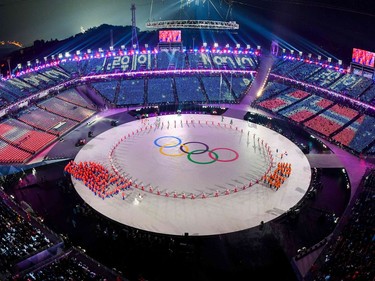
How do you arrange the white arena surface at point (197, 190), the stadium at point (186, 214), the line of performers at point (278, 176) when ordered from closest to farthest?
the stadium at point (186, 214), the white arena surface at point (197, 190), the line of performers at point (278, 176)

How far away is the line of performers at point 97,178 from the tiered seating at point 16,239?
9.90 meters

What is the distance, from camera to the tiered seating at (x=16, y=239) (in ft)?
87.8

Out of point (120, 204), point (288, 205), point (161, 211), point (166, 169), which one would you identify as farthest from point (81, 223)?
point (288, 205)

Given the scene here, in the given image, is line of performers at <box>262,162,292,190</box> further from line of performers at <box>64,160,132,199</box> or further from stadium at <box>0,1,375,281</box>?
line of performers at <box>64,160,132,199</box>

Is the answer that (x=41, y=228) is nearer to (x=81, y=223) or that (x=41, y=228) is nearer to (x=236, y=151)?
(x=81, y=223)

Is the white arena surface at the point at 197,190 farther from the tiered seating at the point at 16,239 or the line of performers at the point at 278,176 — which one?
the tiered seating at the point at 16,239

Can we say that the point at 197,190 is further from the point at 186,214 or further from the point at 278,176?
the point at 278,176

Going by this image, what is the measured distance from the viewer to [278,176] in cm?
4281

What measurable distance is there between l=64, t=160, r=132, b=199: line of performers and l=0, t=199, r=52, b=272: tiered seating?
990 cm

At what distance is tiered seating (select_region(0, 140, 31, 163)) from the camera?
46500mm

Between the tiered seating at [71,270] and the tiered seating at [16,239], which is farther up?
the tiered seating at [16,239]

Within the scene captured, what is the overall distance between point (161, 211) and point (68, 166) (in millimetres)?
14629

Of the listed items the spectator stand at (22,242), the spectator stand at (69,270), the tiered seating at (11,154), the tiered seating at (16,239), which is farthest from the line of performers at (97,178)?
the spectator stand at (69,270)

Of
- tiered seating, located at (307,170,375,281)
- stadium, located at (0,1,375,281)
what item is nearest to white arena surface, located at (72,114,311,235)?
stadium, located at (0,1,375,281)
